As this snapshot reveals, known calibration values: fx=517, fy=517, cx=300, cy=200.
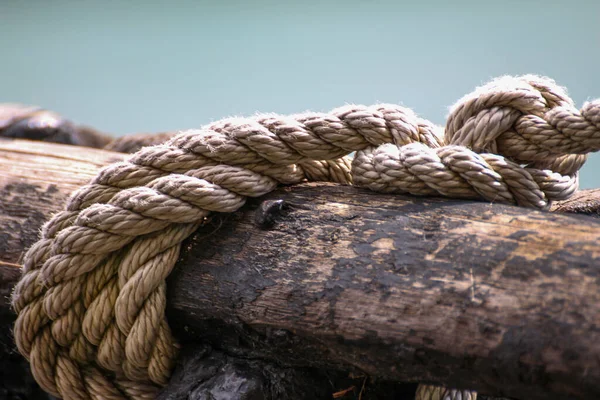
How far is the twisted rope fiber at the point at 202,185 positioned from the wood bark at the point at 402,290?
56mm

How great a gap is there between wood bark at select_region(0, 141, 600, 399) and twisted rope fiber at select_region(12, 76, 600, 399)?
56 millimetres

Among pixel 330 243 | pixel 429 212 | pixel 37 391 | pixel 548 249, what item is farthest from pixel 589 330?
pixel 37 391

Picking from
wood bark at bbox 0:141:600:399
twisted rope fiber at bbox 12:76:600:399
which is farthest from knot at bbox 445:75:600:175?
wood bark at bbox 0:141:600:399

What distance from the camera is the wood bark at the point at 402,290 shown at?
31.1 inches

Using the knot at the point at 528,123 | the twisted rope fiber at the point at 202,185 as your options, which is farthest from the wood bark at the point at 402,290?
the knot at the point at 528,123

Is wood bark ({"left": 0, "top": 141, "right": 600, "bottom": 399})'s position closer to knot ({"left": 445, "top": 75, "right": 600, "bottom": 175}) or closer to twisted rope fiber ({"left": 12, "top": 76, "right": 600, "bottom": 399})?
twisted rope fiber ({"left": 12, "top": 76, "right": 600, "bottom": 399})

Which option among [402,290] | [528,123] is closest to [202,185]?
[402,290]

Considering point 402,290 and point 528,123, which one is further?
point 528,123

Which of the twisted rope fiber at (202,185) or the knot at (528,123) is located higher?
the knot at (528,123)

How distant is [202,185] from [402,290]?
1.49 feet

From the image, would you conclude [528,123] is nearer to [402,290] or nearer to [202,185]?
[402,290]

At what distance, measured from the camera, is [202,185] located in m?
1.06

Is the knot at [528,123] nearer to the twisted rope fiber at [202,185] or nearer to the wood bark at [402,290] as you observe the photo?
the twisted rope fiber at [202,185]

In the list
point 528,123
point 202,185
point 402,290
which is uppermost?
point 528,123
